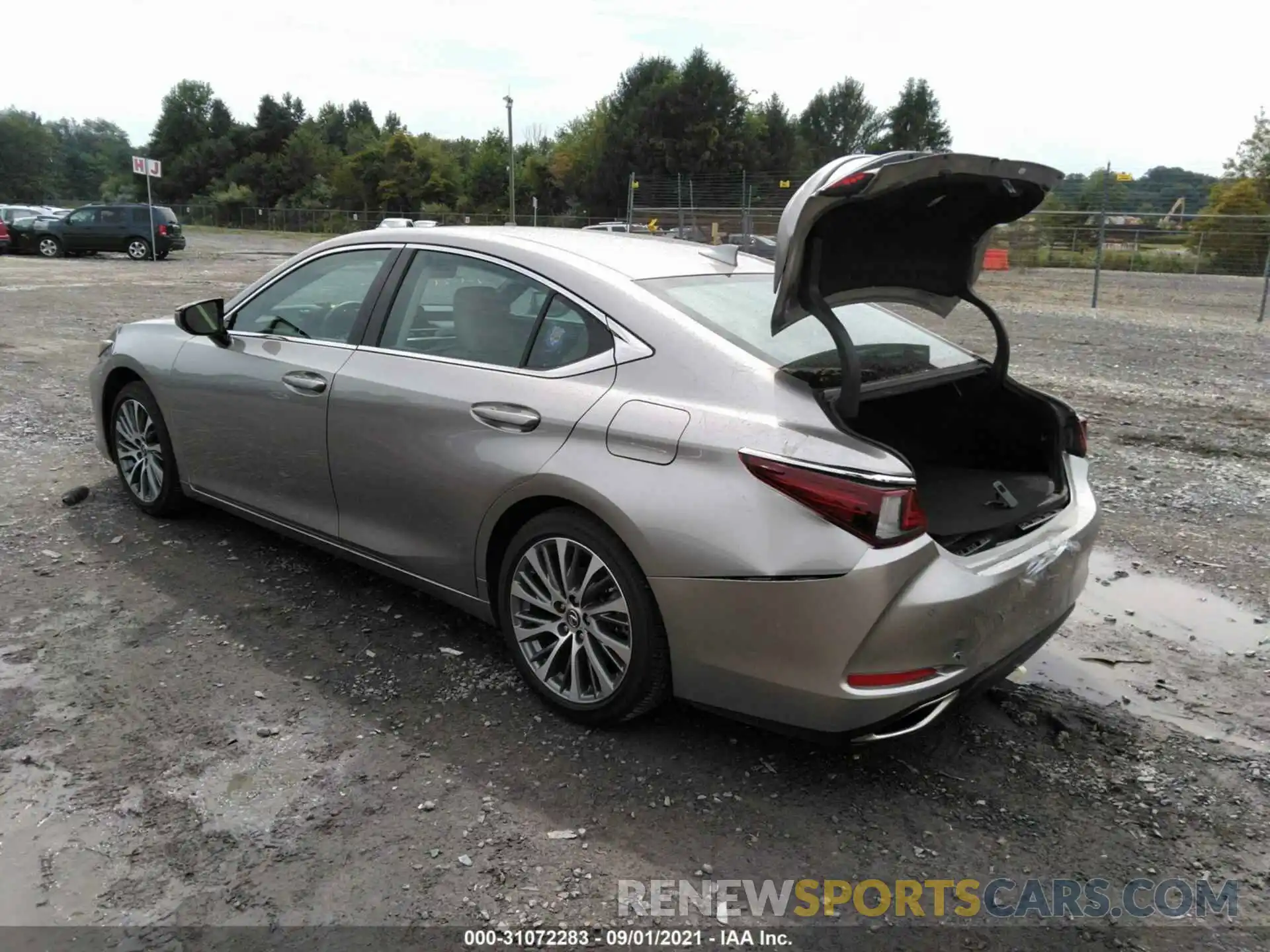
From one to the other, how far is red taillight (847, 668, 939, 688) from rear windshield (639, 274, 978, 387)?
90 cm

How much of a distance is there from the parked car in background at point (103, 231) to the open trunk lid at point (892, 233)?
29.5 m

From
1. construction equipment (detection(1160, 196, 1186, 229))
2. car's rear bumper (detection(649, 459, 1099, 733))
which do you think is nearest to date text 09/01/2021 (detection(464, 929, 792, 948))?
car's rear bumper (detection(649, 459, 1099, 733))

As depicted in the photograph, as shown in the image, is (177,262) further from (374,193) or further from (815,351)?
(374,193)

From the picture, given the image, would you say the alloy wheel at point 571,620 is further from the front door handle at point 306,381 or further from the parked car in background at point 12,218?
the parked car in background at point 12,218

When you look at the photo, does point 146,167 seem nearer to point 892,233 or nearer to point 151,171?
point 151,171

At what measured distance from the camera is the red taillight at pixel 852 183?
2.74 m

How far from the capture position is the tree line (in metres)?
68.0

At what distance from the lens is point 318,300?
439 centimetres

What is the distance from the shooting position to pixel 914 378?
3.51 metres

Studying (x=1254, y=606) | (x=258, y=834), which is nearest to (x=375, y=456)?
(x=258, y=834)

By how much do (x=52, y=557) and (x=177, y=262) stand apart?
26168 mm

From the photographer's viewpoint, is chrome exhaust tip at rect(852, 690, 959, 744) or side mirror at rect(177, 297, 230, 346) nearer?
chrome exhaust tip at rect(852, 690, 959, 744)

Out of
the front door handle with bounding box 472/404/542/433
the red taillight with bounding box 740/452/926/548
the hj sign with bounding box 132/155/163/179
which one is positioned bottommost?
the red taillight with bounding box 740/452/926/548

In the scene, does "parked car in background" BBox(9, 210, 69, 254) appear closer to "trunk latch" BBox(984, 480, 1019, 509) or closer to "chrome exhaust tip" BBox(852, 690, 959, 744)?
"trunk latch" BBox(984, 480, 1019, 509)
